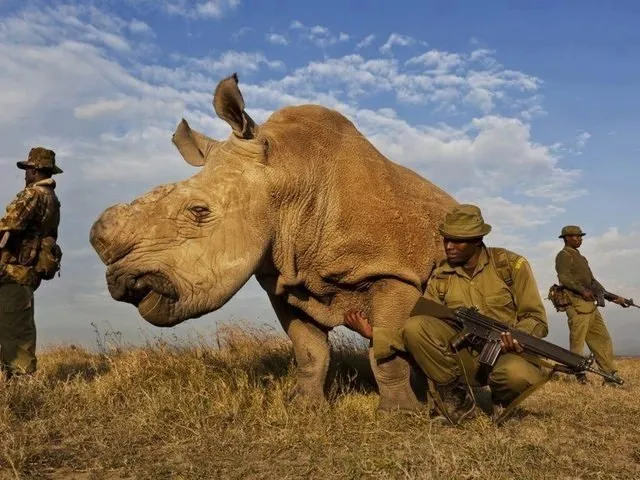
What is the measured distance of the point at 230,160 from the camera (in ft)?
17.0

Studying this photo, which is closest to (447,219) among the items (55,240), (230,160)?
(230,160)

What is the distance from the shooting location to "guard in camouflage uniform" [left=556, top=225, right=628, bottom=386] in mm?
11930

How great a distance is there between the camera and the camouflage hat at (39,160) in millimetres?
7402

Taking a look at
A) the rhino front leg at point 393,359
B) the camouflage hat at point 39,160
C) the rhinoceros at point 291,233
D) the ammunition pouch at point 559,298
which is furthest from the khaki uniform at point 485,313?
the ammunition pouch at point 559,298

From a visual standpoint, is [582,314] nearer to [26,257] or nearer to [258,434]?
[258,434]

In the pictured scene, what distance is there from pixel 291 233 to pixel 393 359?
140 centimetres

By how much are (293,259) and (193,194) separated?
1.10 m

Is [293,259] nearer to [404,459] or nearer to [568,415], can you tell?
[404,459]

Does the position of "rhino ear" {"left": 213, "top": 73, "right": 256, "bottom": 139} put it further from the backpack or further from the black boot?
the black boot

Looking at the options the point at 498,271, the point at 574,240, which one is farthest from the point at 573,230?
the point at 498,271

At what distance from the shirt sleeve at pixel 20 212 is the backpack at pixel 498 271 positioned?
4450 mm

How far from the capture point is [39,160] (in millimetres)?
7422

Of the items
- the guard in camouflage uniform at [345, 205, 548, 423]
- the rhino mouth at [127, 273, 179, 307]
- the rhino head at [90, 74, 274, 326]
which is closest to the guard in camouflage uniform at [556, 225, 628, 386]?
the guard in camouflage uniform at [345, 205, 548, 423]

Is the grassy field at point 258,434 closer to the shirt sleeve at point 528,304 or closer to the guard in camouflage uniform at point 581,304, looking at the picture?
the shirt sleeve at point 528,304
